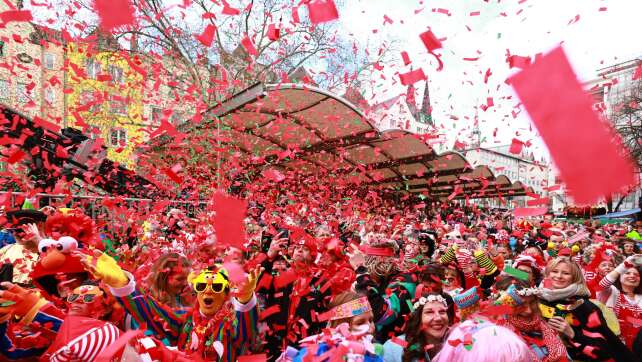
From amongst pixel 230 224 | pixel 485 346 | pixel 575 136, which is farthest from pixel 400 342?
pixel 230 224

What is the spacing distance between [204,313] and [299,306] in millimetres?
1031

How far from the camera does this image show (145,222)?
24.1 feet

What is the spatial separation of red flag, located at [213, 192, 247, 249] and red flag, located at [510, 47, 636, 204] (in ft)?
10.9

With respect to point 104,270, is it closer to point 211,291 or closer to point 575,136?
point 211,291

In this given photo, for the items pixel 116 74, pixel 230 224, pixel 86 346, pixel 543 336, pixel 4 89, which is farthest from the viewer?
pixel 116 74

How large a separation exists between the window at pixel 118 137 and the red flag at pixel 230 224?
3043cm

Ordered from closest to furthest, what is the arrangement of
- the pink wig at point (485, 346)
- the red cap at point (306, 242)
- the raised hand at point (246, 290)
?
1. the pink wig at point (485, 346)
2. the raised hand at point (246, 290)
3. the red cap at point (306, 242)

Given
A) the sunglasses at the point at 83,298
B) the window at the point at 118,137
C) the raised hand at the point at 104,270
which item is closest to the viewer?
the sunglasses at the point at 83,298

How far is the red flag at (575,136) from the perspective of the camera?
2205 millimetres

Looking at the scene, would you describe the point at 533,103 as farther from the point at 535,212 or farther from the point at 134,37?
the point at 134,37

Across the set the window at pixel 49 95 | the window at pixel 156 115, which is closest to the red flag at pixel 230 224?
the window at pixel 156 115

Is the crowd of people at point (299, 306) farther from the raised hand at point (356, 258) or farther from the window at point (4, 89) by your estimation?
the window at point (4, 89)

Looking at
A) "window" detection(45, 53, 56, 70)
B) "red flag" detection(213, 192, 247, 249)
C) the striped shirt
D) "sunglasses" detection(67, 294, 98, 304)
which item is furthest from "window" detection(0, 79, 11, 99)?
the striped shirt

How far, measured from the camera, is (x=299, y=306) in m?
3.79
